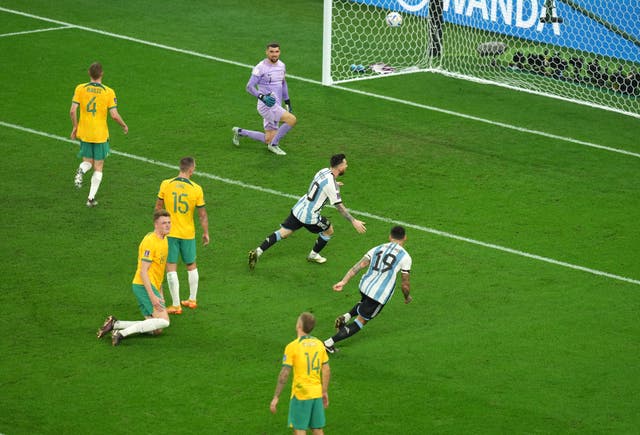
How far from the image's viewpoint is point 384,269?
13531mm

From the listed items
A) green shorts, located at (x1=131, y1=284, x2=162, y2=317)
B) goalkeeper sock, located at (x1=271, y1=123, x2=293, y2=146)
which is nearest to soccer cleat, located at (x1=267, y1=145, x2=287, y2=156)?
goalkeeper sock, located at (x1=271, y1=123, x2=293, y2=146)

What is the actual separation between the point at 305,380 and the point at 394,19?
57.6 ft

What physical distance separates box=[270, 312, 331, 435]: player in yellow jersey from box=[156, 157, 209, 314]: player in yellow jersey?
3689 millimetres

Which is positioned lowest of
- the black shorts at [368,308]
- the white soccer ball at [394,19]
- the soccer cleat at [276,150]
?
the black shorts at [368,308]

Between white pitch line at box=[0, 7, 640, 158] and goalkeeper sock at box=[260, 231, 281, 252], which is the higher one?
white pitch line at box=[0, 7, 640, 158]

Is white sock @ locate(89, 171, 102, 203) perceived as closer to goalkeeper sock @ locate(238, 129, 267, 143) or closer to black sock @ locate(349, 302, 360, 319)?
goalkeeper sock @ locate(238, 129, 267, 143)

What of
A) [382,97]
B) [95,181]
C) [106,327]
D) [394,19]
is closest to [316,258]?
[106,327]

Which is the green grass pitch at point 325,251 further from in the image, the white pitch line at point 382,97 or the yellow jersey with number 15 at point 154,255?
the yellow jersey with number 15 at point 154,255

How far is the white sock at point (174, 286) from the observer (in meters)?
14.3

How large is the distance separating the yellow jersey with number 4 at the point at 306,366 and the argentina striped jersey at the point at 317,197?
4.46 m

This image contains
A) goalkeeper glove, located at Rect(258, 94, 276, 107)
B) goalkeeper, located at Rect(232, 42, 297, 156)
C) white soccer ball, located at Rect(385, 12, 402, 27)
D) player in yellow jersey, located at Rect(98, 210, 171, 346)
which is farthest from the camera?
white soccer ball, located at Rect(385, 12, 402, 27)

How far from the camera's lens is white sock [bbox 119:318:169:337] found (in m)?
13.5

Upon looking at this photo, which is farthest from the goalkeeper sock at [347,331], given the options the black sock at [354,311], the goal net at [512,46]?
the goal net at [512,46]

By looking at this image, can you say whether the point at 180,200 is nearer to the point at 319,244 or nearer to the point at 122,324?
the point at 122,324
